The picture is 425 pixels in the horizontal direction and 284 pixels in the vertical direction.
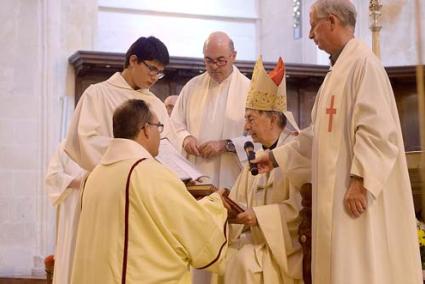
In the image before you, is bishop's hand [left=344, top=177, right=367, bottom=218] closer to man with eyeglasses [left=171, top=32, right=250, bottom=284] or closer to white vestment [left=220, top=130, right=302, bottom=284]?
white vestment [left=220, top=130, right=302, bottom=284]

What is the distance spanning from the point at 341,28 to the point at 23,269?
19.8 feet

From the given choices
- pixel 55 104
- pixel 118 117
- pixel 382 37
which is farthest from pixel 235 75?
pixel 382 37

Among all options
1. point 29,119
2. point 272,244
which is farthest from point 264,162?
point 29,119

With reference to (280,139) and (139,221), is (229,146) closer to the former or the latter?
(280,139)

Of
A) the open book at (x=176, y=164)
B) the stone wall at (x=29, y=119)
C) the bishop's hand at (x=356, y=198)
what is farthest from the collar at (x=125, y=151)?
the stone wall at (x=29, y=119)

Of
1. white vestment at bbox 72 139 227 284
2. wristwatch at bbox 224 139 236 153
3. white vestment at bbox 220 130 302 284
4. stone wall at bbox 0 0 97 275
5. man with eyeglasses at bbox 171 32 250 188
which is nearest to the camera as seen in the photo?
white vestment at bbox 72 139 227 284

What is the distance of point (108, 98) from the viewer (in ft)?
17.1

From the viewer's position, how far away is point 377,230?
13.6 ft

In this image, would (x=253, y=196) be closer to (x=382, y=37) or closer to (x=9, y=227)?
(x=9, y=227)

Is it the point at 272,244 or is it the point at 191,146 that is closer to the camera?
the point at 272,244

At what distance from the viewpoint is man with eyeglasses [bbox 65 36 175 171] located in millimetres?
5016

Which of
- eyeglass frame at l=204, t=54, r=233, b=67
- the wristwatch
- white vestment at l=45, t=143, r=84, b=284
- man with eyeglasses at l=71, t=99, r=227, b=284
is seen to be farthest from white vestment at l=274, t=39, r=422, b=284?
white vestment at l=45, t=143, r=84, b=284

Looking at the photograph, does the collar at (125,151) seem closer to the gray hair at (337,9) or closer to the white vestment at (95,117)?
the white vestment at (95,117)

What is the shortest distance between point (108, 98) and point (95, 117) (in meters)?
0.15
